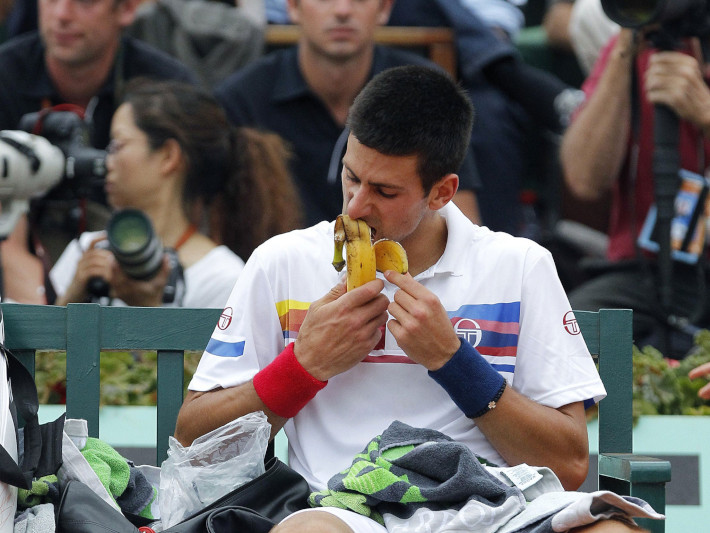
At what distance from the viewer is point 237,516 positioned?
2.36 meters

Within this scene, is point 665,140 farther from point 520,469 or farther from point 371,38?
point 520,469

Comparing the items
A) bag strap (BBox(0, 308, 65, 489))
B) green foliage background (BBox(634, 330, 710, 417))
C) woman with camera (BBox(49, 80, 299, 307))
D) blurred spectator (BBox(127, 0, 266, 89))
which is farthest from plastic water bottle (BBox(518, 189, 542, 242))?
bag strap (BBox(0, 308, 65, 489))

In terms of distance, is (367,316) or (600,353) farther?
(600,353)

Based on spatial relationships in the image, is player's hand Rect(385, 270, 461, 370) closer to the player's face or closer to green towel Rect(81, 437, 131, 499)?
the player's face

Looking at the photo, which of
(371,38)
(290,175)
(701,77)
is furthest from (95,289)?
(701,77)

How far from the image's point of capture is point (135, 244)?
150 inches

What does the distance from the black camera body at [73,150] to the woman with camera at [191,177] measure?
188 mm

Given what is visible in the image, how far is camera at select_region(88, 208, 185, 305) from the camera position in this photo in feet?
12.4

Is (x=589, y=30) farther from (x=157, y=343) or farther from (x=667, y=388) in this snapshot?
(x=157, y=343)

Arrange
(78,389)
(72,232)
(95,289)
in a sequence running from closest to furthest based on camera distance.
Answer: (78,389) → (95,289) → (72,232)

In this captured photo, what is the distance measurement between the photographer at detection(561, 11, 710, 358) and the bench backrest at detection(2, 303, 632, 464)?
1.27m

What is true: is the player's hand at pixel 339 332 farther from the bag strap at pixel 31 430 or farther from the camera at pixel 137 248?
the camera at pixel 137 248

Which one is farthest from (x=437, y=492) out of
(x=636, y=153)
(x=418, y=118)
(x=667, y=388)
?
(x=636, y=153)

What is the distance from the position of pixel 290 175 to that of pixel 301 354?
2161 mm
